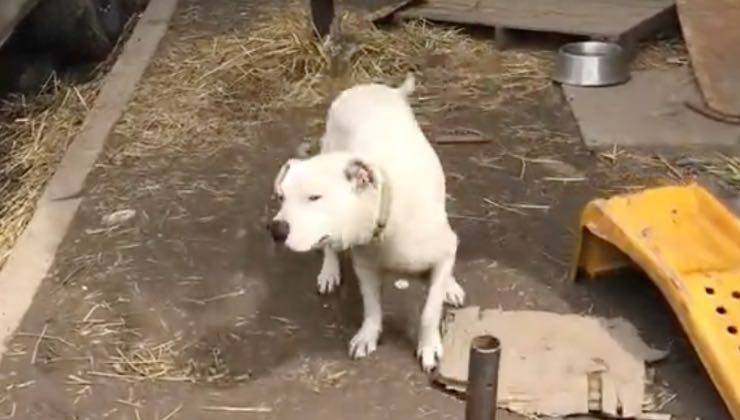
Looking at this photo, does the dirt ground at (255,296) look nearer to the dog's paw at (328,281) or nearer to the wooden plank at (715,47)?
the dog's paw at (328,281)

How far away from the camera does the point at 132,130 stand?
22.1 feet

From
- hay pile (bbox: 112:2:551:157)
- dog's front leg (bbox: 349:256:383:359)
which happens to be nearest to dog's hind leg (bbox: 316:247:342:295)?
dog's front leg (bbox: 349:256:383:359)

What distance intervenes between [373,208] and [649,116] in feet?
9.95

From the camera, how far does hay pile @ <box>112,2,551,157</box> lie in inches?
268

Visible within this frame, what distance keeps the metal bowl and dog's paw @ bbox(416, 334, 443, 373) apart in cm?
295

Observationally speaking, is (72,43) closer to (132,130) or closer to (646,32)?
(132,130)

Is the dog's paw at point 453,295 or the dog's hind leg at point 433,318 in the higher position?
the dog's hind leg at point 433,318

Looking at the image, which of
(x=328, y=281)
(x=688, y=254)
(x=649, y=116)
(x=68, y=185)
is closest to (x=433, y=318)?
(x=328, y=281)

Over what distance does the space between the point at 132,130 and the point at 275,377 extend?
8.43 feet

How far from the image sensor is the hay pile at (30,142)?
6.03 metres

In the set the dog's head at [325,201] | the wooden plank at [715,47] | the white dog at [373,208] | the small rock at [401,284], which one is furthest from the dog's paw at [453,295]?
the wooden plank at [715,47]

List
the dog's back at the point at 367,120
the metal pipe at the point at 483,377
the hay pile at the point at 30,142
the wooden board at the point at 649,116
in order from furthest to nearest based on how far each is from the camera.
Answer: the wooden board at the point at 649,116 < the hay pile at the point at 30,142 < the dog's back at the point at 367,120 < the metal pipe at the point at 483,377

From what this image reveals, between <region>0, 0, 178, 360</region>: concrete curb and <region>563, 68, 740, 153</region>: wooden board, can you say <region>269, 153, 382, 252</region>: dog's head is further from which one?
<region>563, 68, 740, 153</region>: wooden board

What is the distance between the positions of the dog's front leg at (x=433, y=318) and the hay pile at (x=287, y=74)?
234 centimetres
